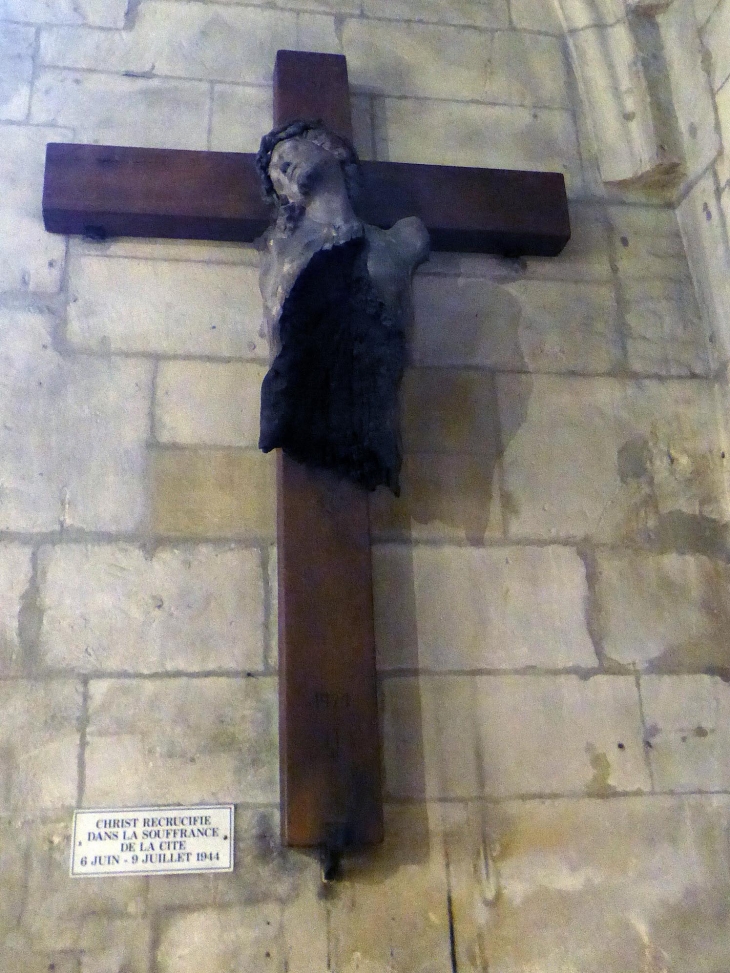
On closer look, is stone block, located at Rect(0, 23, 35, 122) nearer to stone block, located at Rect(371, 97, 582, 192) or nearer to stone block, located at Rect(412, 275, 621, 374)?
stone block, located at Rect(371, 97, 582, 192)

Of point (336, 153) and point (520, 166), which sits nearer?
point (336, 153)

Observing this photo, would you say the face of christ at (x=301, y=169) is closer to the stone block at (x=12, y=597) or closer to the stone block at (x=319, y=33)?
the stone block at (x=319, y=33)

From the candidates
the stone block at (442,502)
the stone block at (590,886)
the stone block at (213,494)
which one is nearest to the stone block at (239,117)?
the stone block at (213,494)

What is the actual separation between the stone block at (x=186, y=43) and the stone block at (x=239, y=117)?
4cm

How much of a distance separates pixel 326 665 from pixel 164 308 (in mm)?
968

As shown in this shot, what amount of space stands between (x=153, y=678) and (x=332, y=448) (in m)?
0.61

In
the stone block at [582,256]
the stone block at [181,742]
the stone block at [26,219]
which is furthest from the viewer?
the stone block at [582,256]

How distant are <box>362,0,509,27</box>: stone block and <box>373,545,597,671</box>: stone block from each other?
1618 millimetres

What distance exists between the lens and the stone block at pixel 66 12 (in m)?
2.40

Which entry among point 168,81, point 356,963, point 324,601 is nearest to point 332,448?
point 324,601

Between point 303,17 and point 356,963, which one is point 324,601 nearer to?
point 356,963

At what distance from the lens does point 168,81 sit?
2395 mm

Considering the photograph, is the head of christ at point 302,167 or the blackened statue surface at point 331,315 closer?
the blackened statue surface at point 331,315

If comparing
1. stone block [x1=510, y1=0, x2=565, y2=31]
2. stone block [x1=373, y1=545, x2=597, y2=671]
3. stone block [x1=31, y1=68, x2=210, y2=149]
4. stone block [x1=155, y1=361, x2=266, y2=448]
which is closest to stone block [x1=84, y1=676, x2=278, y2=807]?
stone block [x1=373, y1=545, x2=597, y2=671]
